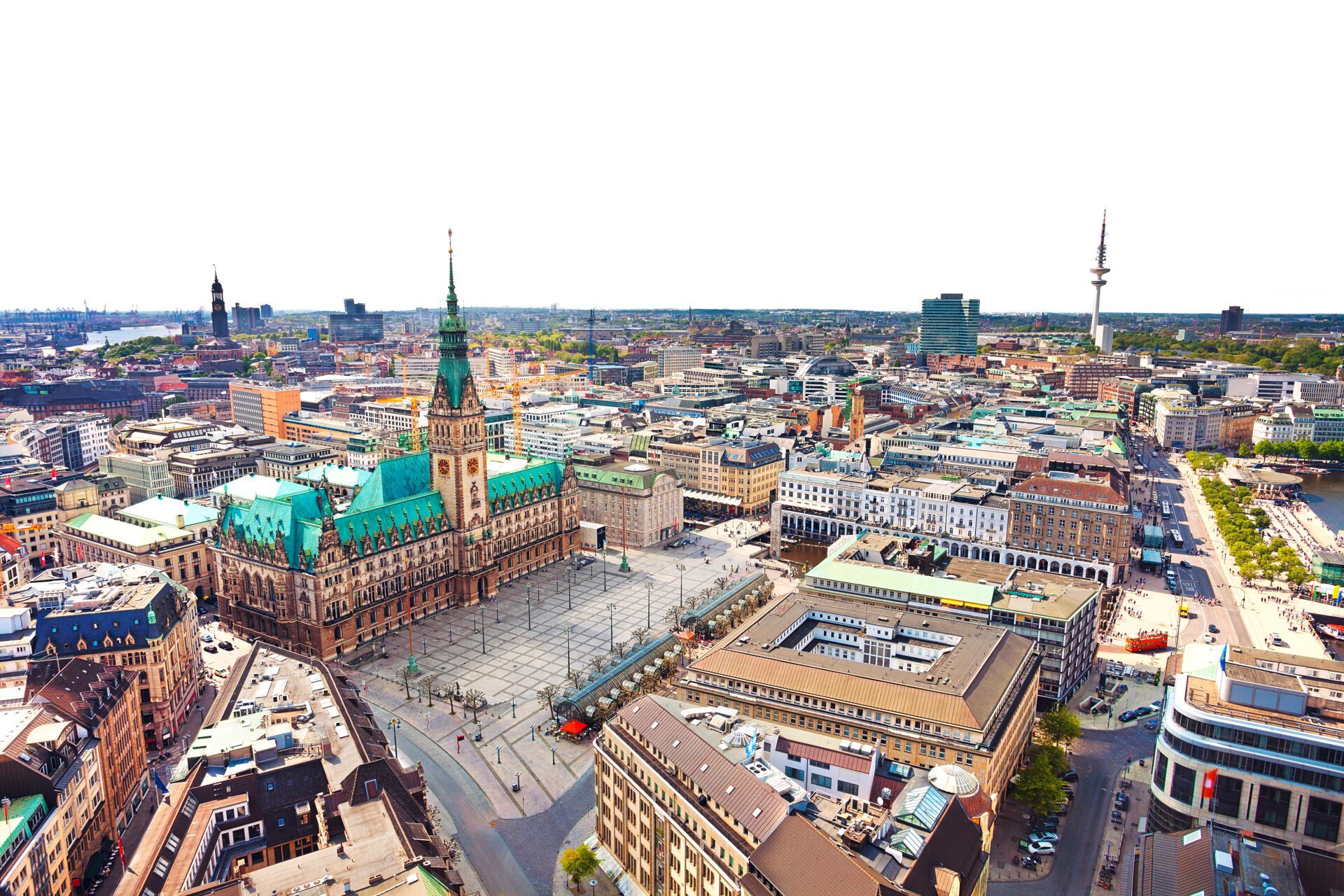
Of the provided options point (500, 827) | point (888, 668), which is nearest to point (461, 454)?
point (500, 827)

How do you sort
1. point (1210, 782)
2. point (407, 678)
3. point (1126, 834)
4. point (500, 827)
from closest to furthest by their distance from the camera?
point (1210, 782)
point (500, 827)
point (1126, 834)
point (407, 678)

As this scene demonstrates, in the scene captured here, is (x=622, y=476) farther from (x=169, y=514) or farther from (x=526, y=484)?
(x=169, y=514)

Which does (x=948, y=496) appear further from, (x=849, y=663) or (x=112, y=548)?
(x=112, y=548)

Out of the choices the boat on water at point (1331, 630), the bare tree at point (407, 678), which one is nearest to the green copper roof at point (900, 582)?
the bare tree at point (407, 678)

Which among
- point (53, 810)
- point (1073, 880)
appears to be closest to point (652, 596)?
point (1073, 880)

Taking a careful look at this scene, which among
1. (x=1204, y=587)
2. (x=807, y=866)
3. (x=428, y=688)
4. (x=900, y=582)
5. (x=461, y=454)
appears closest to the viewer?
(x=807, y=866)

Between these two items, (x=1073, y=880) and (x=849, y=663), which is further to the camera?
(x=849, y=663)
